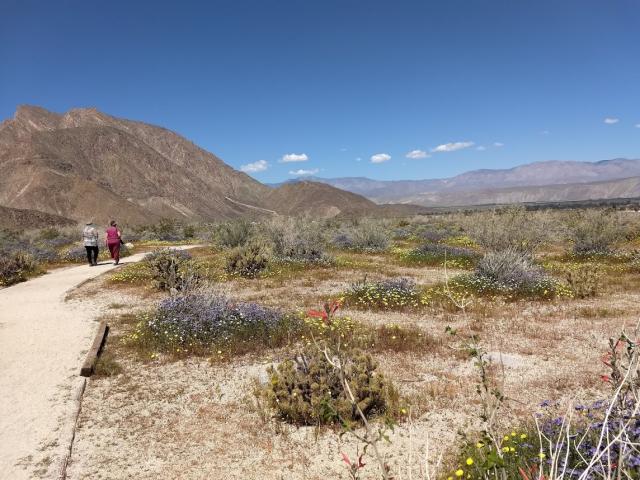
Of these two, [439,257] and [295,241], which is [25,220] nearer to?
[295,241]

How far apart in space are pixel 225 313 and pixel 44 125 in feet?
517

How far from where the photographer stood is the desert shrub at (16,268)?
15161 millimetres

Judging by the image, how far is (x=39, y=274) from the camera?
1709cm

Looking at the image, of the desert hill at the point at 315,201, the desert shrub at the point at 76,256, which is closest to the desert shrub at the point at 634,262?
the desert shrub at the point at 76,256

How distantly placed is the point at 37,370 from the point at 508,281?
11186 millimetres

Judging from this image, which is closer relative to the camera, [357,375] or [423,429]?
[423,429]

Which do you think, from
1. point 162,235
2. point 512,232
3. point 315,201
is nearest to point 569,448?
point 512,232

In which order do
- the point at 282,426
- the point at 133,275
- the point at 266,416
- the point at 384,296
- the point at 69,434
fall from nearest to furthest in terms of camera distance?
the point at 69,434 → the point at 282,426 → the point at 266,416 → the point at 384,296 → the point at 133,275

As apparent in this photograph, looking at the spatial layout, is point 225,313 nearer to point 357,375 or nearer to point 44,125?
point 357,375

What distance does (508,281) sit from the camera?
499 inches

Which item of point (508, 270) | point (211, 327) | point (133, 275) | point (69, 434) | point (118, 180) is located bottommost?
point (69, 434)

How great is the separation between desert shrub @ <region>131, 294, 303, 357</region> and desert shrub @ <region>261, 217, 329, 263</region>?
912 centimetres

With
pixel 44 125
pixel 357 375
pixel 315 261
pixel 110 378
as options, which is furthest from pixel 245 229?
pixel 44 125

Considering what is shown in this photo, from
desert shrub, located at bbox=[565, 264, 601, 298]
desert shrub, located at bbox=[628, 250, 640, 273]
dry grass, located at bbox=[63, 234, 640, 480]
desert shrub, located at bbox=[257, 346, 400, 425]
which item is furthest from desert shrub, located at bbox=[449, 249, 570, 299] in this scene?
desert shrub, located at bbox=[257, 346, 400, 425]
